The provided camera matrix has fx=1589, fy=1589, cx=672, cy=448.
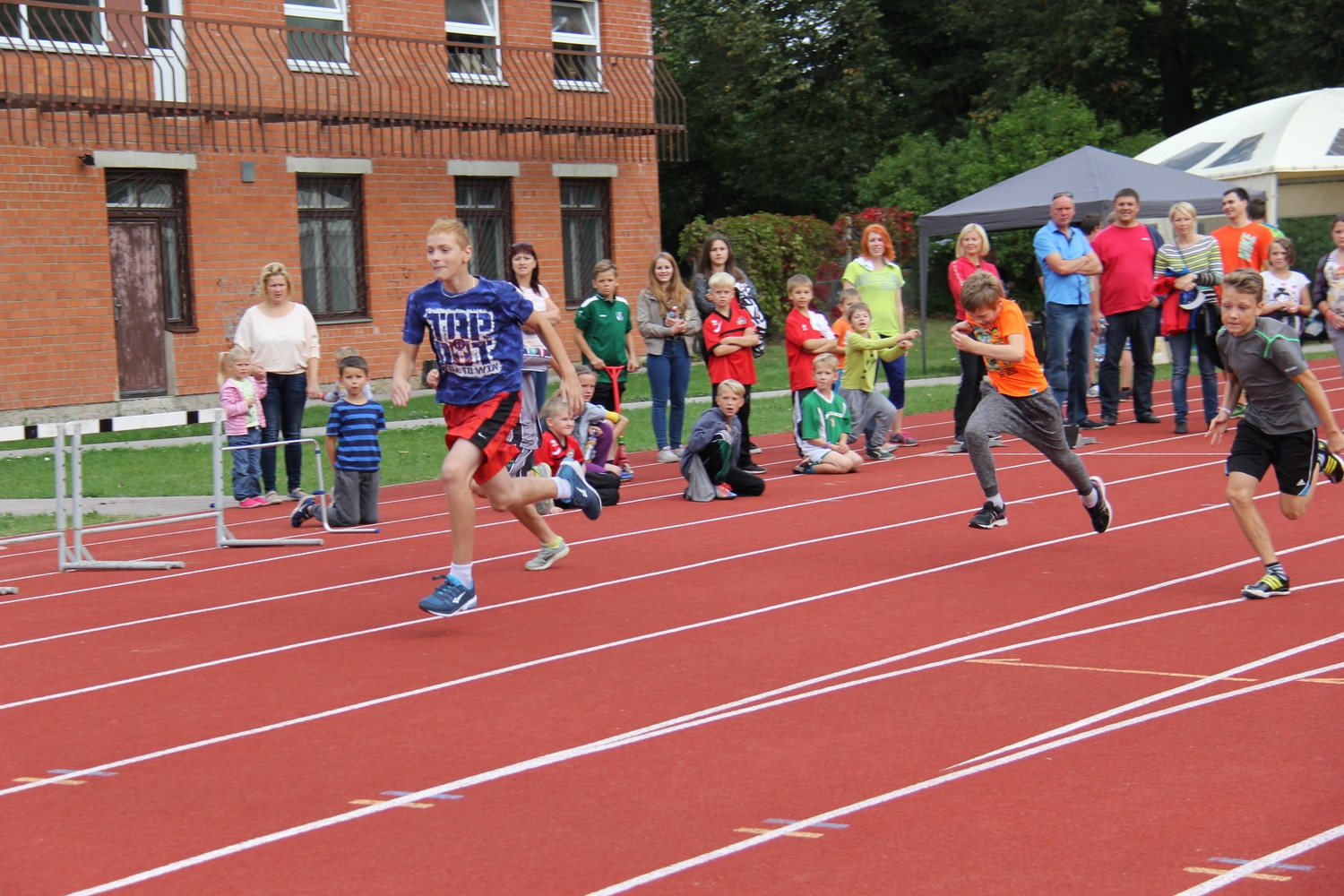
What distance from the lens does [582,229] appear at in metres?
27.4

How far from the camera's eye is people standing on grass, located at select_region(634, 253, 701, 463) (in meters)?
13.7

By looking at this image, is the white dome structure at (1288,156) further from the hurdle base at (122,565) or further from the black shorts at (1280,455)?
the hurdle base at (122,565)

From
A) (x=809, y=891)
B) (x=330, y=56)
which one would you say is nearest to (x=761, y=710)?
(x=809, y=891)

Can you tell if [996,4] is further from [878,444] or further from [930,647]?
[930,647]

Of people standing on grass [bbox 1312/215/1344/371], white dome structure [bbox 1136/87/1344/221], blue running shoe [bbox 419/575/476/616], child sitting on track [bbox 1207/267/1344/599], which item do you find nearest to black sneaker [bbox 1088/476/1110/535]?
child sitting on track [bbox 1207/267/1344/599]

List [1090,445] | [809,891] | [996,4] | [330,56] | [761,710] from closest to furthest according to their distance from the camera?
[809,891] < [761,710] < [1090,445] < [330,56] < [996,4]

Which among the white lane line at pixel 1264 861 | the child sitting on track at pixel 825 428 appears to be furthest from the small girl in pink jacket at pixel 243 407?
the white lane line at pixel 1264 861

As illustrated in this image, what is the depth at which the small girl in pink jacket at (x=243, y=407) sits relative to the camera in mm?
12461

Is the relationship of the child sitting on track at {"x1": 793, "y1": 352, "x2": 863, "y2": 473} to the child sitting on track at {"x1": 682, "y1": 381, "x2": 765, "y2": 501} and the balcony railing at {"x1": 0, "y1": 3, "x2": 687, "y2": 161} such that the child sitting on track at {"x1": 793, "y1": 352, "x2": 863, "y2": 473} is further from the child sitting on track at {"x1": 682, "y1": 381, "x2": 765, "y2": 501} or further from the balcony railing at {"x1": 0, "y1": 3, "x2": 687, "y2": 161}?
the balcony railing at {"x1": 0, "y1": 3, "x2": 687, "y2": 161}

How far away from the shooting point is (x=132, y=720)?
6.14m

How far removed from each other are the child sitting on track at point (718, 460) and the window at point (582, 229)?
1498 centimetres

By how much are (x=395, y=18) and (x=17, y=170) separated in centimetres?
670

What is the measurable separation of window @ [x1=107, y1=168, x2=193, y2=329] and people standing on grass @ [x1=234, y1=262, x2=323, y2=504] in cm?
920

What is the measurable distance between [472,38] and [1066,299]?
13837 mm
